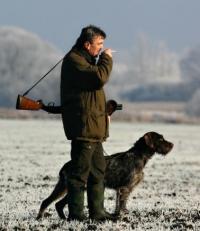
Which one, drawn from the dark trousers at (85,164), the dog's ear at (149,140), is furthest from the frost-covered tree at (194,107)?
the dark trousers at (85,164)

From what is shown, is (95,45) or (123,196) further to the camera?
(123,196)

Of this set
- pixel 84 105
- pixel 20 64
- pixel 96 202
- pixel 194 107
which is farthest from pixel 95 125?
pixel 20 64

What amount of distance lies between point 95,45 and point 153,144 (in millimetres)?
2175

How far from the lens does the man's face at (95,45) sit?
30.5 feet

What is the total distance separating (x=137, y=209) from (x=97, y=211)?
6.92ft

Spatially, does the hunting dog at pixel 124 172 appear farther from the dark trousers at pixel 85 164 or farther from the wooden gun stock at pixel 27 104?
the wooden gun stock at pixel 27 104

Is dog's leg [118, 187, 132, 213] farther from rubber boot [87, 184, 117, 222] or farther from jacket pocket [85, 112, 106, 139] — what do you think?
jacket pocket [85, 112, 106, 139]

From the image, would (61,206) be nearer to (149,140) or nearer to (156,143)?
(149,140)

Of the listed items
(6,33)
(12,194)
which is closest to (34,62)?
(6,33)

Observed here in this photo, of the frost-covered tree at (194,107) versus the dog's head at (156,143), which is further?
the frost-covered tree at (194,107)

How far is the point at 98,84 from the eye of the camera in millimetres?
9031

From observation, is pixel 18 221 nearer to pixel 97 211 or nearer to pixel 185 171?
pixel 97 211

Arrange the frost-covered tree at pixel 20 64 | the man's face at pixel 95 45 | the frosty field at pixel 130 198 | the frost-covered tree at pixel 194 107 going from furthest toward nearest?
the frost-covered tree at pixel 20 64 → the frost-covered tree at pixel 194 107 → the frosty field at pixel 130 198 → the man's face at pixel 95 45

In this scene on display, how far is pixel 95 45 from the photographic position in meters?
9.34
